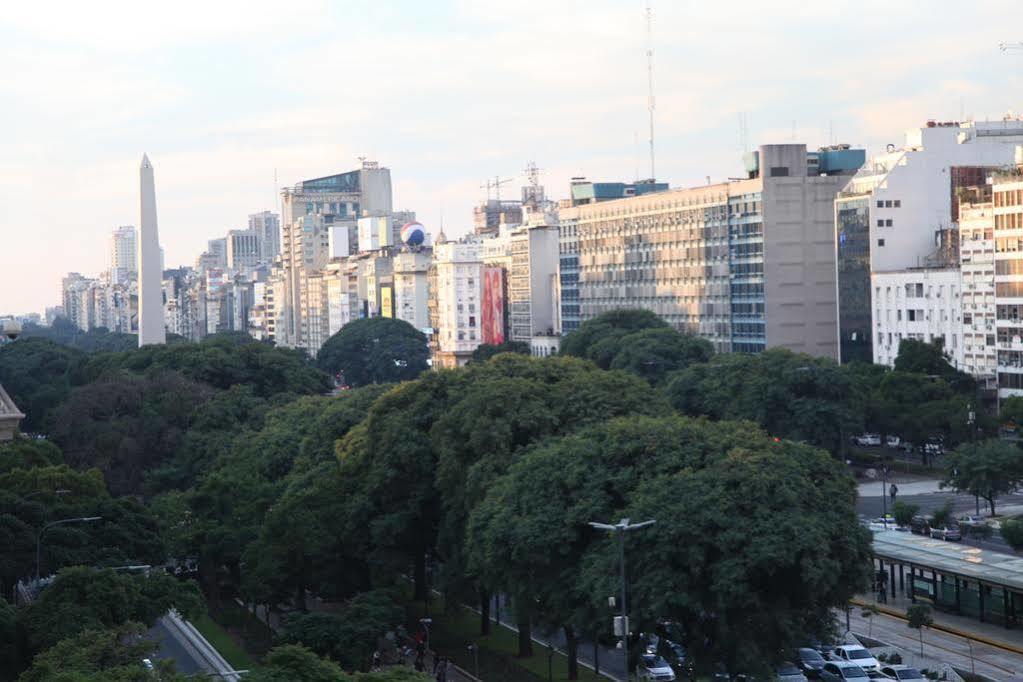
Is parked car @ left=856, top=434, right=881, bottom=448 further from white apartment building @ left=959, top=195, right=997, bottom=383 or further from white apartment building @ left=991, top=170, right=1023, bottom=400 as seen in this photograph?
white apartment building @ left=991, top=170, right=1023, bottom=400

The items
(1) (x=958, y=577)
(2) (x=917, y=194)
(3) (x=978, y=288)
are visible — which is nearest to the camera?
(1) (x=958, y=577)

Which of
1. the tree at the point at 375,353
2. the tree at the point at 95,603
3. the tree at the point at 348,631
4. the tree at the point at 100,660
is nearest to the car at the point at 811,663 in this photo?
the tree at the point at 348,631

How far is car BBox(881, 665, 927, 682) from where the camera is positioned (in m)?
45.7

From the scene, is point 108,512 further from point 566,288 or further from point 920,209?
point 566,288

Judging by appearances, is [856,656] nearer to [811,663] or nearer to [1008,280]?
[811,663]

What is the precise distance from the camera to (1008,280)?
97125 mm

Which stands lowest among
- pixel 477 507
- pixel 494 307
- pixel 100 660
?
pixel 100 660

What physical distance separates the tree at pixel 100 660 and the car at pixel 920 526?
3503cm

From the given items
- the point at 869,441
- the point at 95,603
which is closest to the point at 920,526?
the point at 95,603

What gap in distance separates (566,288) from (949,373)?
2634 inches

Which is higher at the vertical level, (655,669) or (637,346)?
(637,346)

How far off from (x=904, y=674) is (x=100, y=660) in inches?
853

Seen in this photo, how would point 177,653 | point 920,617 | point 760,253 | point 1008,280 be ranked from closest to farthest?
point 920,617, point 177,653, point 1008,280, point 760,253

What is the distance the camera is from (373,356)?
182875 millimetres
